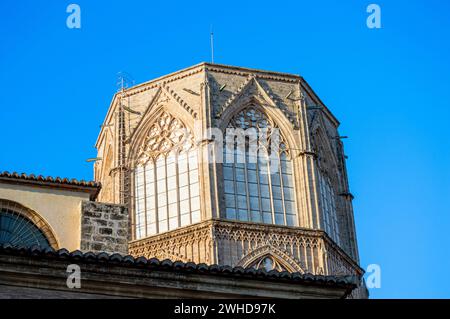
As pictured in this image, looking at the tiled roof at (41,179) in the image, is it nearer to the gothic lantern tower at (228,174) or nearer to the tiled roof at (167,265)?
the tiled roof at (167,265)

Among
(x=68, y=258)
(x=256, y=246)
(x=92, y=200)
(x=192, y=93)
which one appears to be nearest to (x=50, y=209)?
(x=92, y=200)

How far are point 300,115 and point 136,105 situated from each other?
5223 millimetres

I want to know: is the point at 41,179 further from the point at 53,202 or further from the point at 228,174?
the point at 228,174

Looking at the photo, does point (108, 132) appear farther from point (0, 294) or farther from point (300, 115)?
point (0, 294)

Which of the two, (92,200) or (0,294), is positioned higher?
(92,200)

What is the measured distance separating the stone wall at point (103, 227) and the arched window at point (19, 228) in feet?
3.13

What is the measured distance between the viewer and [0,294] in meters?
20.2

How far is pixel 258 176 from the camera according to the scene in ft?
134

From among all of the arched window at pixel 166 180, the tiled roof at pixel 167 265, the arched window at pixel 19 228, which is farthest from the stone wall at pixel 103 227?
the arched window at pixel 166 180

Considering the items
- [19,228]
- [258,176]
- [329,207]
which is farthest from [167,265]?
[329,207]

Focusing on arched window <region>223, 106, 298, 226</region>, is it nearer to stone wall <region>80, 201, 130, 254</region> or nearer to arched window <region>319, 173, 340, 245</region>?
arched window <region>319, 173, 340, 245</region>

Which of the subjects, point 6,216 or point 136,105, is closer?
point 6,216
